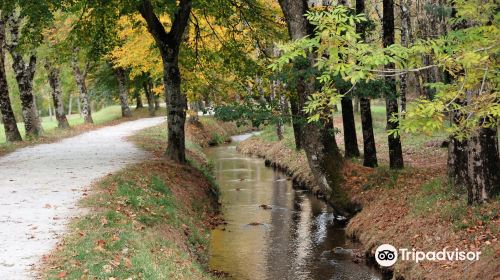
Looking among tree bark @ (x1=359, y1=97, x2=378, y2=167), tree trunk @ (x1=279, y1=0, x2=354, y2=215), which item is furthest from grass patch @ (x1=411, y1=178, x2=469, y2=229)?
A: tree bark @ (x1=359, y1=97, x2=378, y2=167)

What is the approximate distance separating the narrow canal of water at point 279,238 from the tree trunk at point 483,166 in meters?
2.92

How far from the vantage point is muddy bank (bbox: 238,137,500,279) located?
32.6ft

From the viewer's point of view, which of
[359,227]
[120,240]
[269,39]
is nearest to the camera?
[120,240]

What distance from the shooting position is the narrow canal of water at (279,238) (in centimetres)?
1215

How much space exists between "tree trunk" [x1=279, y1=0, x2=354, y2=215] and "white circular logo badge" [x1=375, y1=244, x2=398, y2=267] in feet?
11.8

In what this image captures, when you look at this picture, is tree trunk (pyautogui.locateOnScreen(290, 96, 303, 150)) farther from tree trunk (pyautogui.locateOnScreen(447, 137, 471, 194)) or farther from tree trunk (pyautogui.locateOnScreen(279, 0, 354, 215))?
tree trunk (pyautogui.locateOnScreen(447, 137, 471, 194))

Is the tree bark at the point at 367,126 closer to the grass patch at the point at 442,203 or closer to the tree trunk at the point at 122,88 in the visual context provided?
the grass patch at the point at 442,203

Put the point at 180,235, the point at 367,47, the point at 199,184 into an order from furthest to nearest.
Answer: the point at 199,184 < the point at 180,235 < the point at 367,47

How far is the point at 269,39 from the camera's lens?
22406mm

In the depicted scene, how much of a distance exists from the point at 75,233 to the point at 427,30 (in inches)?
1540

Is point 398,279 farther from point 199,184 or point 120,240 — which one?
point 199,184

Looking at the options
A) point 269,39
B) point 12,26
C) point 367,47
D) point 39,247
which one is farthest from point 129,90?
point 367,47

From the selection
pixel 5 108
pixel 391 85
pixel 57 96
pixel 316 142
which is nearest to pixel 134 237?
pixel 316 142

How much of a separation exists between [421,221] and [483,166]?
1.91 m
